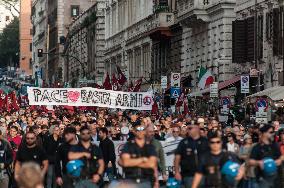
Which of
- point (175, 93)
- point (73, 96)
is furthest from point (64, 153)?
point (175, 93)

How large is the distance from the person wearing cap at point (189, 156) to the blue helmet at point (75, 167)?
152 centimetres

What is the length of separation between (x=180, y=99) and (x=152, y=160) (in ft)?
91.0

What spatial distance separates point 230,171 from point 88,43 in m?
87.2

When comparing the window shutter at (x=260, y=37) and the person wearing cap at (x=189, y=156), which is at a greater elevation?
the window shutter at (x=260, y=37)

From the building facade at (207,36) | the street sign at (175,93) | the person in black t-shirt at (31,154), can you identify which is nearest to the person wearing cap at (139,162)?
the person in black t-shirt at (31,154)

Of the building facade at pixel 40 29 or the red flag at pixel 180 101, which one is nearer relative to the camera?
the red flag at pixel 180 101

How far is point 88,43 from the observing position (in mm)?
103438

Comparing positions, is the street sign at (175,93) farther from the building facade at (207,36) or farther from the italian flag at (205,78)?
the building facade at (207,36)

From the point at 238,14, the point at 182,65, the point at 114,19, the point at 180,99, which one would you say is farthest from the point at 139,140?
the point at 114,19

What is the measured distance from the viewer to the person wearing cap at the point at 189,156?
18.6 metres

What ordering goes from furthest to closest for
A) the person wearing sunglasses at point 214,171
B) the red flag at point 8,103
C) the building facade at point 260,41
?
the red flag at point 8,103, the building facade at point 260,41, the person wearing sunglasses at point 214,171

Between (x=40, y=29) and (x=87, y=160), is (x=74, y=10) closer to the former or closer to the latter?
(x=40, y=29)

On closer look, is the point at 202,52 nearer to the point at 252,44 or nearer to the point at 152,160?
the point at 252,44

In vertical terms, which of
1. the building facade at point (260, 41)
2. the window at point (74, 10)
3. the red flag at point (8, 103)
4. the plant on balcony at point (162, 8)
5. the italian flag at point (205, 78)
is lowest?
the red flag at point (8, 103)
